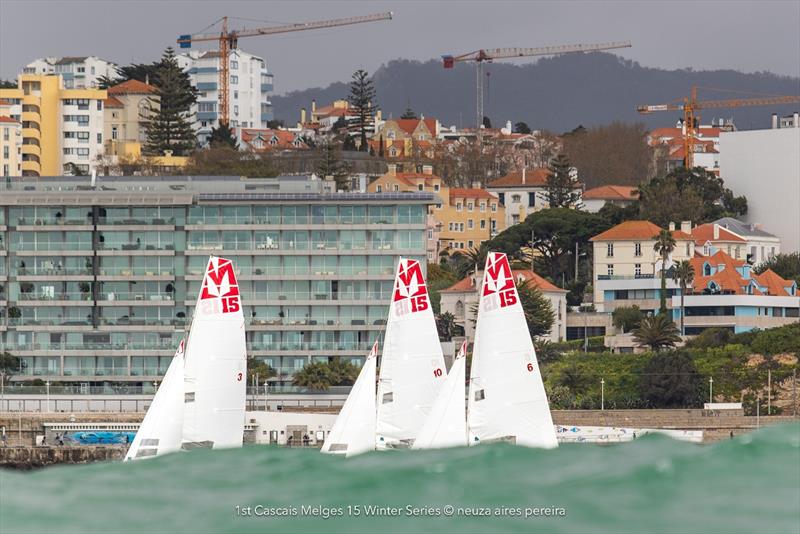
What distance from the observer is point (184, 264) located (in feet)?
410

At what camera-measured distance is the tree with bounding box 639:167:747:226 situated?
6545 inches

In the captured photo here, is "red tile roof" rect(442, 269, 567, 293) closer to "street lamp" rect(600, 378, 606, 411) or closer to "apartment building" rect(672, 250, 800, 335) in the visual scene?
"apartment building" rect(672, 250, 800, 335)

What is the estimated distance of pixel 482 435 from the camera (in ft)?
263

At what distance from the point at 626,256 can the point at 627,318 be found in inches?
534

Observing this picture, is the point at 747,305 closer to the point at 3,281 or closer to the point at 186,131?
the point at 3,281

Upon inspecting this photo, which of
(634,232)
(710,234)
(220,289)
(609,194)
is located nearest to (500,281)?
(220,289)

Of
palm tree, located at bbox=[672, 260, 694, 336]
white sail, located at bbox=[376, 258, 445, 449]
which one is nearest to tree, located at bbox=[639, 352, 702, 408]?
palm tree, located at bbox=[672, 260, 694, 336]

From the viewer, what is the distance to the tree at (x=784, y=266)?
6102 inches

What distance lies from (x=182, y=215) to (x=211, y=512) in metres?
63.4

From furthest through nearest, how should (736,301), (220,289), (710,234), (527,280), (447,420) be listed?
(710,234) → (527,280) → (736,301) → (220,289) → (447,420)

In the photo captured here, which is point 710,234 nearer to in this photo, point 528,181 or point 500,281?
point 528,181

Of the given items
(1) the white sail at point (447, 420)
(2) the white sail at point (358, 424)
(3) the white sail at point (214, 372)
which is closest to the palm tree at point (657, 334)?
(2) the white sail at point (358, 424)

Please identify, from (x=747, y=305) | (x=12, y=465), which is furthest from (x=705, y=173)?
(x=12, y=465)

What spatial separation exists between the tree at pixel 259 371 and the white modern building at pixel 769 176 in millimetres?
63435
